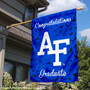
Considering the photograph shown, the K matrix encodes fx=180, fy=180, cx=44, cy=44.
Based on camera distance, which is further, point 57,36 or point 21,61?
point 21,61

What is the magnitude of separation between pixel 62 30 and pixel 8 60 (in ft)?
15.3

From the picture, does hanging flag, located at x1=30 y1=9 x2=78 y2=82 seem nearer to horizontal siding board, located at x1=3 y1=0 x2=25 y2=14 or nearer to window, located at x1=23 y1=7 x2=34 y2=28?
horizontal siding board, located at x1=3 y1=0 x2=25 y2=14

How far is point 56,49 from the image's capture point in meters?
5.43

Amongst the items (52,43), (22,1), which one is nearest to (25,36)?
(22,1)

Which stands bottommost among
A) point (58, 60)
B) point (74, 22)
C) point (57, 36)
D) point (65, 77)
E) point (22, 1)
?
point (65, 77)

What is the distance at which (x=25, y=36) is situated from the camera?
9312 mm

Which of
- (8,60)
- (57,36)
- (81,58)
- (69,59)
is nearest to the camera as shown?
(69,59)

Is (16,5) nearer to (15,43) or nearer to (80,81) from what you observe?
(15,43)

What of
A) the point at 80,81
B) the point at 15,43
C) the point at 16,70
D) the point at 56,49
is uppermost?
the point at 15,43

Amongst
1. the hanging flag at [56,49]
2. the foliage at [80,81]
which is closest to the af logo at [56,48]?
the hanging flag at [56,49]

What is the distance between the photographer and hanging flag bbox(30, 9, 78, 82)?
5.21 metres

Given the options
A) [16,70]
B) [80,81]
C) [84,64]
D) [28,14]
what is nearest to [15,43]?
[16,70]

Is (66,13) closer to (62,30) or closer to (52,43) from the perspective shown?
(62,30)

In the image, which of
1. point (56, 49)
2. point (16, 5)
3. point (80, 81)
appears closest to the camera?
point (56, 49)
